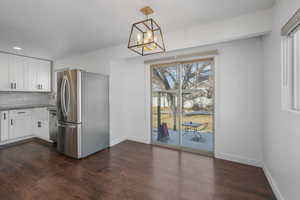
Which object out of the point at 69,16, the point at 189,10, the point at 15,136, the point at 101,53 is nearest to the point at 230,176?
the point at 189,10

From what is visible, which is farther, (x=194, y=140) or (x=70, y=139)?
(x=194, y=140)

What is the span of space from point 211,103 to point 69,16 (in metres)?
3.15

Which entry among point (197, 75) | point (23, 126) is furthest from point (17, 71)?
point (197, 75)

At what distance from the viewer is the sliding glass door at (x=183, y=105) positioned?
3.07 m

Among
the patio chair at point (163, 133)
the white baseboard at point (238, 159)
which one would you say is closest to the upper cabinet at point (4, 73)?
the patio chair at point (163, 133)

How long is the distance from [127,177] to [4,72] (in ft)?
14.6

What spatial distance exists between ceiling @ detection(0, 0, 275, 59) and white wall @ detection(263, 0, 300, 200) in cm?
47

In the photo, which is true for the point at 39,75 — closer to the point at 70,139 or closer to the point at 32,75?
the point at 32,75

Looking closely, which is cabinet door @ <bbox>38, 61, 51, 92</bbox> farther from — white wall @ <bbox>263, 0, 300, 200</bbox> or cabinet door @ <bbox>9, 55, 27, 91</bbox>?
white wall @ <bbox>263, 0, 300, 200</bbox>

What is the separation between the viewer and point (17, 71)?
3963 millimetres

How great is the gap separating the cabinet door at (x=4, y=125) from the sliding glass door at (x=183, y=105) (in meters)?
3.88

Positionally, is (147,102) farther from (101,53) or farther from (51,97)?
(51,97)

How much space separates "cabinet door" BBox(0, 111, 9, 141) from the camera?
3469mm

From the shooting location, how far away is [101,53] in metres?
3.62
